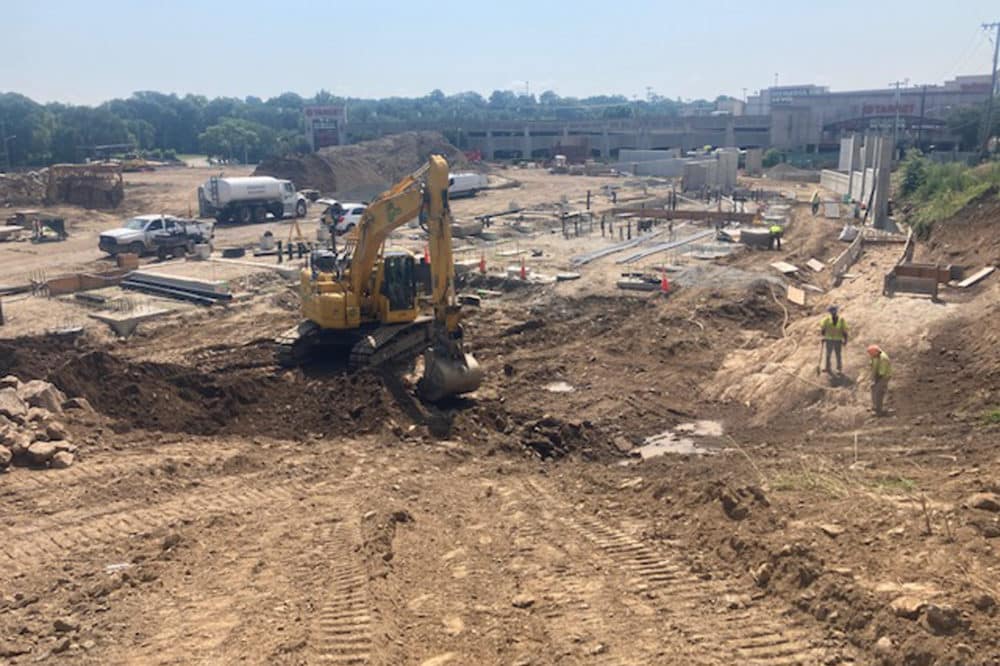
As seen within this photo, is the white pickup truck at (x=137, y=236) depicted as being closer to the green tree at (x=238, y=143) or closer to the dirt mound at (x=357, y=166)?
the dirt mound at (x=357, y=166)

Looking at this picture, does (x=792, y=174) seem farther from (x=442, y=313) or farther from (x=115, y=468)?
(x=115, y=468)

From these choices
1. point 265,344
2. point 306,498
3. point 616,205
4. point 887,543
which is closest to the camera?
point 887,543

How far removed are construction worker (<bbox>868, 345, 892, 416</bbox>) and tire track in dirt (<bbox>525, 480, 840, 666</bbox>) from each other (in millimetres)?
6278

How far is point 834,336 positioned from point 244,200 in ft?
105

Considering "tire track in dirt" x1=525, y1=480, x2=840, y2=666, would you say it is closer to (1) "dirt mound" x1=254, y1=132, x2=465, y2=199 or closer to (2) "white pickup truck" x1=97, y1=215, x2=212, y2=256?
(2) "white pickup truck" x1=97, y1=215, x2=212, y2=256

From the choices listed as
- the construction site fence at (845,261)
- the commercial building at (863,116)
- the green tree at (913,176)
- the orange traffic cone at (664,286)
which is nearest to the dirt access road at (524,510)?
the orange traffic cone at (664,286)

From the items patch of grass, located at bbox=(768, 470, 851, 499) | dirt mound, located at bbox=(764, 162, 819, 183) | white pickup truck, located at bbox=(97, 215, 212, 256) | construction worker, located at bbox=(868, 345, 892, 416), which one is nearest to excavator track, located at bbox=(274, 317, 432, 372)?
patch of grass, located at bbox=(768, 470, 851, 499)

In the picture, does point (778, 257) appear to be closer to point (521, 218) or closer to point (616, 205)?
point (521, 218)

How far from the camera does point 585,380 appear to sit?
17.6 m

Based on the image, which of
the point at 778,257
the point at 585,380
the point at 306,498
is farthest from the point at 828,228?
the point at 306,498

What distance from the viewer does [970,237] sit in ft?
80.1

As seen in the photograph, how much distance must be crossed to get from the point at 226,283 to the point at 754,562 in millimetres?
20492

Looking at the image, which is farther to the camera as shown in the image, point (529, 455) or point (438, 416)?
point (438, 416)

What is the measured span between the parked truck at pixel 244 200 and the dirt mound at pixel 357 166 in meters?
12.8
